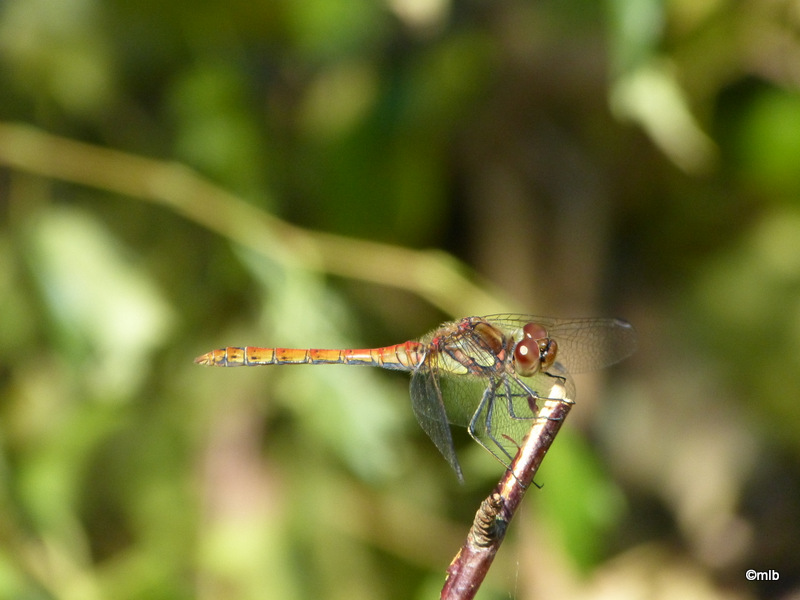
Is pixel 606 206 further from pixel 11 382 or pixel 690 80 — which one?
pixel 11 382

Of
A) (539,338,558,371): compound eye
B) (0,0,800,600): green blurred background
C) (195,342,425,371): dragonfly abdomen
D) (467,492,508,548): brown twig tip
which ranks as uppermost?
(0,0,800,600): green blurred background

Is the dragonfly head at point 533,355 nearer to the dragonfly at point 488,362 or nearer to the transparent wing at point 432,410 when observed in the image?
the dragonfly at point 488,362

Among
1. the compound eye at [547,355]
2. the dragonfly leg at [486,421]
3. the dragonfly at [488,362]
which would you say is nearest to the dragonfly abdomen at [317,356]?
the dragonfly at [488,362]

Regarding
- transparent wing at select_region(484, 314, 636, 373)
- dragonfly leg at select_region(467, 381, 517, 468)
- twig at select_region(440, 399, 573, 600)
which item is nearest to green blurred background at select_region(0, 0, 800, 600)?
transparent wing at select_region(484, 314, 636, 373)

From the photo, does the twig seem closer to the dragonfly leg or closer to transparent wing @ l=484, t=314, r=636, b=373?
the dragonfly leg

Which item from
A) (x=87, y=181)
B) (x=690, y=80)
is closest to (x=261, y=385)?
(x=87, y=181)

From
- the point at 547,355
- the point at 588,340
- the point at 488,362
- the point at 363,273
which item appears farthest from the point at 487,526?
the point at 363,273
